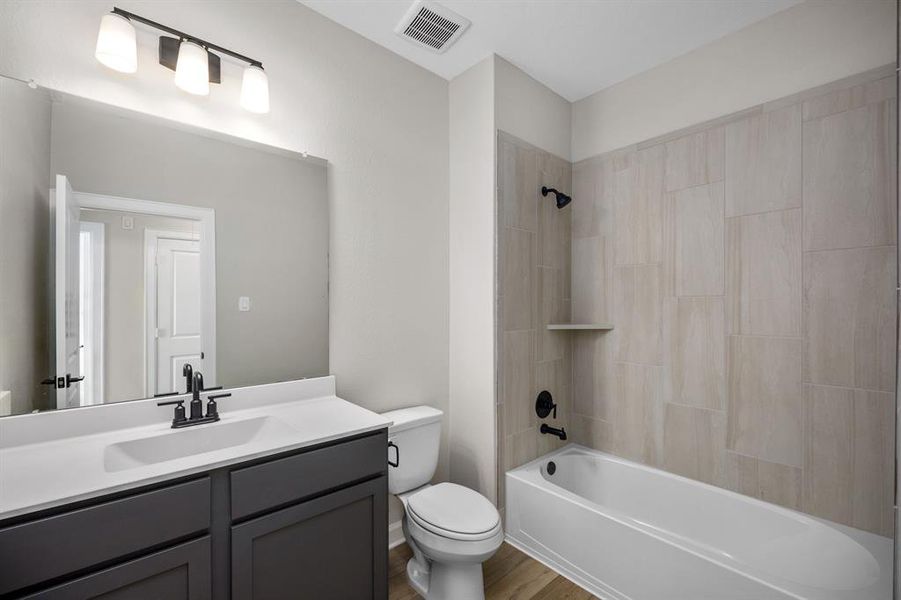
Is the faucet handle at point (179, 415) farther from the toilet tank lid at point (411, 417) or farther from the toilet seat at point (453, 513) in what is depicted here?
the toilet seat at point (453, 513)

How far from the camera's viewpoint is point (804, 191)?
5.91 feet

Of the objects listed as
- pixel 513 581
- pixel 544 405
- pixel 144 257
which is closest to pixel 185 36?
pixel 144 257

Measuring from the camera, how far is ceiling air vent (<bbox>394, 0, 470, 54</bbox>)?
1.86 m

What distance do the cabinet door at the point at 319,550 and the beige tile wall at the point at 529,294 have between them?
936 millimetres

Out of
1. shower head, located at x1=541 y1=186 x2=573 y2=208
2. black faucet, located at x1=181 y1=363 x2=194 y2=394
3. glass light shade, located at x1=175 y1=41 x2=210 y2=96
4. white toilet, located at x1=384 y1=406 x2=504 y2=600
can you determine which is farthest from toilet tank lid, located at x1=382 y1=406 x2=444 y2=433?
glass light shade, located at x1=175 y1=41 x2=210 y2=96

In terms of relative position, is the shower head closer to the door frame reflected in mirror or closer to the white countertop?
the white countertop

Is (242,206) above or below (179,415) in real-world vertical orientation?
above

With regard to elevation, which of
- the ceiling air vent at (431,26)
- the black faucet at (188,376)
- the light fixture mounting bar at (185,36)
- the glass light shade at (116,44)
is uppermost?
the ceiling air vent at (431,26)

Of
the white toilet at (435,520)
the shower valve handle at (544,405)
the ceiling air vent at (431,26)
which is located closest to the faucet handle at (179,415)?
the white toilet at (435,520)

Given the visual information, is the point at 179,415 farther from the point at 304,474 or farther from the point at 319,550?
the point at 319,550

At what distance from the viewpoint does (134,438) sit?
1.28m

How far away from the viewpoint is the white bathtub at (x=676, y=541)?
4.82ft

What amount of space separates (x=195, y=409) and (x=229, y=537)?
51 centimetres

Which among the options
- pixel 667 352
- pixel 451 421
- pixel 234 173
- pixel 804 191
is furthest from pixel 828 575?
pixel 234 173
